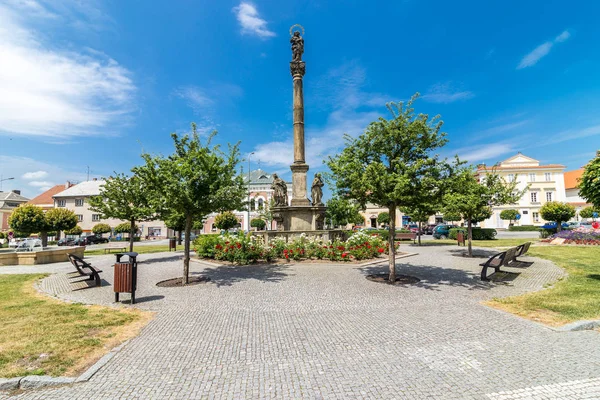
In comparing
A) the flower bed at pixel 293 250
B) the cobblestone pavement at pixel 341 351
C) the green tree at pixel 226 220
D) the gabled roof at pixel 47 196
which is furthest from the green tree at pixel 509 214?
the gabled roof at pixel 47 196

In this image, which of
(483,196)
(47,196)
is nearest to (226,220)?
(483,196)

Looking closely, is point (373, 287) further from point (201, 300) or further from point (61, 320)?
point (61, 320)

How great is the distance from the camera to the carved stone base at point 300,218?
16.0 metres

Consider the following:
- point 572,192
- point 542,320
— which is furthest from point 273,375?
point 572,192

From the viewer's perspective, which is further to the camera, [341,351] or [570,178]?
[570,178]

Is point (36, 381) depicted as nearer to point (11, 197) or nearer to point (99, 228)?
point (99, 228)

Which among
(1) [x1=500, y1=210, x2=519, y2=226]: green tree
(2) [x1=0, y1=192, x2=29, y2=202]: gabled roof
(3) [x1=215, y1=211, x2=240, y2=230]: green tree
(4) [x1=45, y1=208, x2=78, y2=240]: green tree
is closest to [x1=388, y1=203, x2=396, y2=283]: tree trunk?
(4) [x1=45, y1=208, x2=78, y2=240]: green tree

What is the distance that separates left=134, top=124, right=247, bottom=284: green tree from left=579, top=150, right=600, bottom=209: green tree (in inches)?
403

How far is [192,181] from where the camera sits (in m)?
9.28

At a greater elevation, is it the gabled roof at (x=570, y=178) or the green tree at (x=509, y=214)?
the gabled roof at (x=570, y=178)

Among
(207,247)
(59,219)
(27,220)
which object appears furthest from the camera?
(59,219)

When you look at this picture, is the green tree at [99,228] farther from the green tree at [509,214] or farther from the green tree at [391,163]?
the green tree at [509,214]

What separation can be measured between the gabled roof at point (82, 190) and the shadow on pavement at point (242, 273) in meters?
54.8

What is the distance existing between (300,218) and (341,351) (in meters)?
11.9
